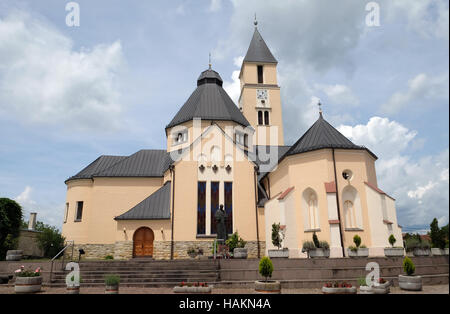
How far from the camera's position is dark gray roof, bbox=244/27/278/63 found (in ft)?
151

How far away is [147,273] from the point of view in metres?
17.1

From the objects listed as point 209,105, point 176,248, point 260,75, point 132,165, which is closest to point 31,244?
point 132,165

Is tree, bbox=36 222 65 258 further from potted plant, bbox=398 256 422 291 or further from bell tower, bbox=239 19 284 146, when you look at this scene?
potted plant, bbox=398 256 422 291

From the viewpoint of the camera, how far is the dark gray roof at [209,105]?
30.2 meters

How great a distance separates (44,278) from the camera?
1653 cm

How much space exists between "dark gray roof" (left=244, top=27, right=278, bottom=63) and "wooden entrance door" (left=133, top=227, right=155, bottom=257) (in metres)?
31.4

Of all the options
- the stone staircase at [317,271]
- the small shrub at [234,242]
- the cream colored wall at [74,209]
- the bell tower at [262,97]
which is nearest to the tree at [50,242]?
the cream colored wall at [74,209]

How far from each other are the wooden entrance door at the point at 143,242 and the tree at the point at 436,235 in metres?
21.0

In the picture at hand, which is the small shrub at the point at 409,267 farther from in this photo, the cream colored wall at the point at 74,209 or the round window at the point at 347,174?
the cream colored wall at the point at 74,209

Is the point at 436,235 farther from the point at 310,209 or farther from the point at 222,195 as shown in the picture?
the point at 222,195

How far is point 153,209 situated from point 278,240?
10799 mm
